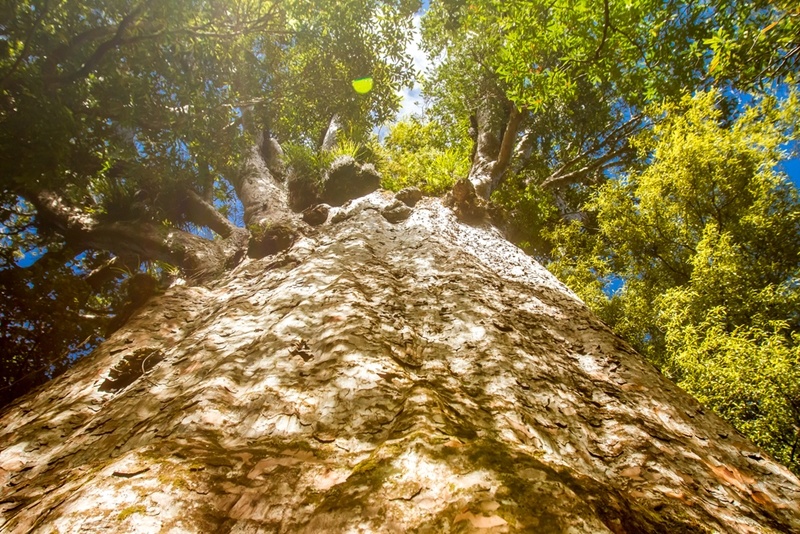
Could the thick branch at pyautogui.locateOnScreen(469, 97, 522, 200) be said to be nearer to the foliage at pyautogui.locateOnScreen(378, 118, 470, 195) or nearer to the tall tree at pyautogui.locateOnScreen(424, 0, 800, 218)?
the tall tree at pyautogui.locateOnScreen(424, 0, 800, 218)

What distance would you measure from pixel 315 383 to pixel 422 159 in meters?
7.19

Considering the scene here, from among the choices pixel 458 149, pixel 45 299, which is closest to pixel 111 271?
pixel 45 299

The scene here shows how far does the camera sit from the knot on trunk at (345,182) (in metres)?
5.46

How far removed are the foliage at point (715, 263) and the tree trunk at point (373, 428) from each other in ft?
9.82

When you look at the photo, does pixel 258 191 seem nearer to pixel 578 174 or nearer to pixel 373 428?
pixel 373 428

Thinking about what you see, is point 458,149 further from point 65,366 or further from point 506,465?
point 506,465

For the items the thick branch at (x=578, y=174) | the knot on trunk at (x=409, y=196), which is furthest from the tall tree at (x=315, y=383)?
the thick branch at (x=578, y=174)

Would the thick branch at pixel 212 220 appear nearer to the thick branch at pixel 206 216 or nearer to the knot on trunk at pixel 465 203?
the thick branch at pixel 206 216

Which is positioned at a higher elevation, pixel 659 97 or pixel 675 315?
pixel 659 97

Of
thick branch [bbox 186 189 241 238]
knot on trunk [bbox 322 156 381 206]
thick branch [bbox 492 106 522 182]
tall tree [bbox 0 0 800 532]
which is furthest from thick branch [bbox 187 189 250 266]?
thick branch [bbox 492 106 522 182]

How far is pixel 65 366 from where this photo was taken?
3.81 metres

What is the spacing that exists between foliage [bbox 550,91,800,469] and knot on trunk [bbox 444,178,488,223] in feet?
9.95

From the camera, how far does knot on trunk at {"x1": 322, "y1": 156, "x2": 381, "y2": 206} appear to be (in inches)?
215

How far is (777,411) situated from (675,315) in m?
1.50
